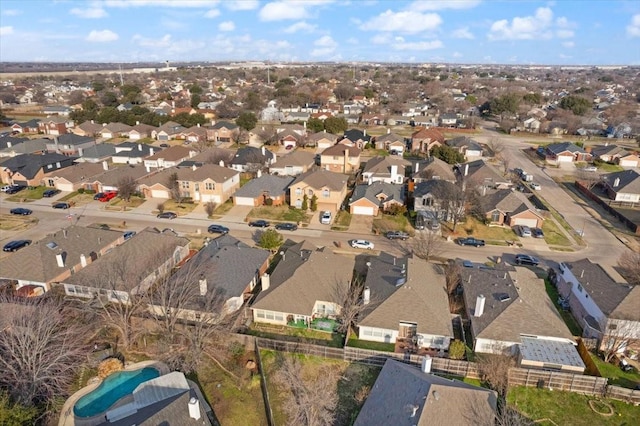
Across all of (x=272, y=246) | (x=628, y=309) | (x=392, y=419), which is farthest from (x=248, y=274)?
(x=628, y=309)

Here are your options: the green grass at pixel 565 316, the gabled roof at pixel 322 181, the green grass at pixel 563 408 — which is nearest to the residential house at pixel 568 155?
the gabled roof at pixel 322 181

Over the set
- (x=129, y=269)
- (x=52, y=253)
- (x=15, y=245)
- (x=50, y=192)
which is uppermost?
(x=50, y=192)

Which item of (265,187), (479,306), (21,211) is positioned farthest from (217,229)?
(479,306)

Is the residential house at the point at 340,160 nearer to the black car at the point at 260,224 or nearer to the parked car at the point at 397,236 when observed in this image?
the black car at the point at 260,224

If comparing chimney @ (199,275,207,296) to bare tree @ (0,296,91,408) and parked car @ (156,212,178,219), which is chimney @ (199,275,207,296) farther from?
parked car @ (156,212,178,219)

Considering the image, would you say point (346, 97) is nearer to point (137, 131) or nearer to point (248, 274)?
point (137, 131)

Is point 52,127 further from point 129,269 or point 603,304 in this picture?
point 603,304

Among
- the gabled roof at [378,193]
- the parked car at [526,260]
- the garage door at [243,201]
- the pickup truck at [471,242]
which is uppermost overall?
the gabled roof at [378,193]
